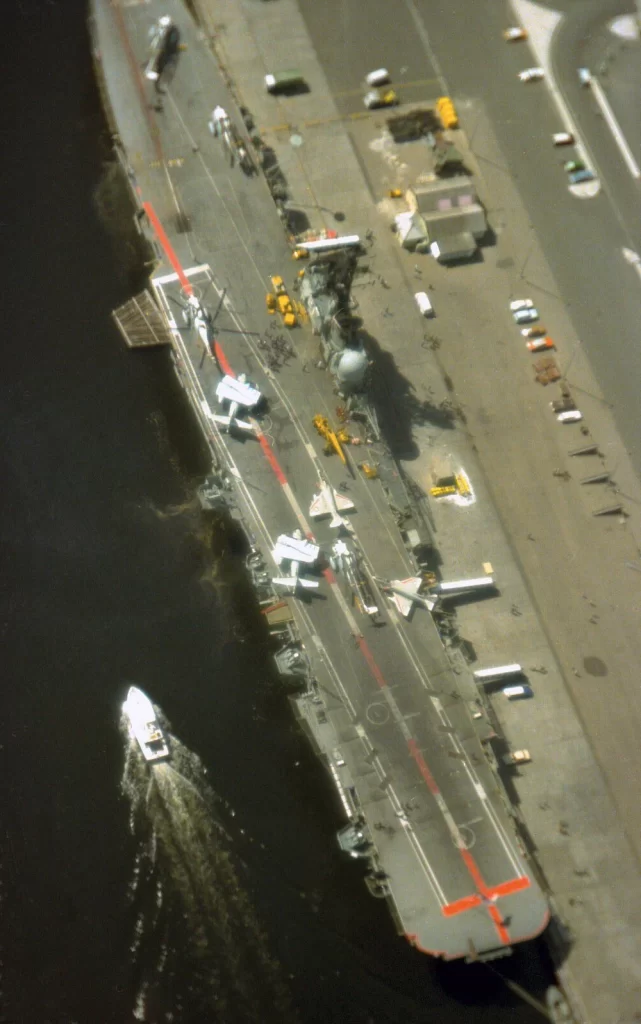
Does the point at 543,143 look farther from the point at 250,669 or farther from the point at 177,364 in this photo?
the point at 250,669

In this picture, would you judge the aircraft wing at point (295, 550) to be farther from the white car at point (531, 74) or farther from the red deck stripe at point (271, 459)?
the white car at point (531, 74)

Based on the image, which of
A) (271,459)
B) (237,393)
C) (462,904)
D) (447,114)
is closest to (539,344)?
(447,114)

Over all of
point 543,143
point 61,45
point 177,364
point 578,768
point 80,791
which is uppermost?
point 61,45

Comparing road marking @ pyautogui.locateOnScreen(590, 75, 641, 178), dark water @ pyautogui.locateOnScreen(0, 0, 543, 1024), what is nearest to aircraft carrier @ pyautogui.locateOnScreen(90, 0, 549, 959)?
dark water @ pyautogui.locateOnScreen(0, 0, 543, 1024)

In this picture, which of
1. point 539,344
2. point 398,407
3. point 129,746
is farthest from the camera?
point 539,344

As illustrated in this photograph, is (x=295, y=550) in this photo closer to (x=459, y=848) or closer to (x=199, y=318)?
(x=199, y=318)

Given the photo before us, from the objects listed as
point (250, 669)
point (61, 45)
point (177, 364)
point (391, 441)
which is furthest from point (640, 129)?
point (250, 669)
